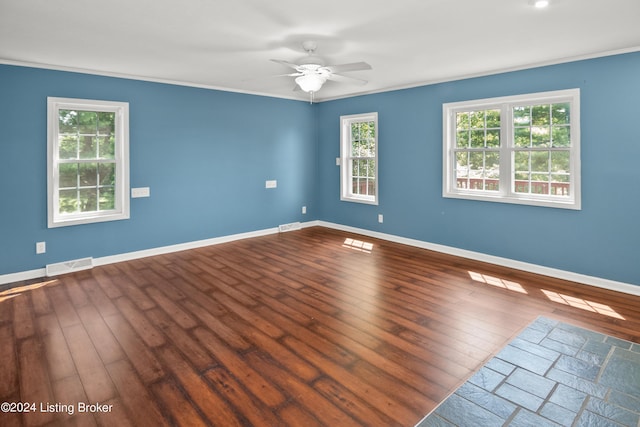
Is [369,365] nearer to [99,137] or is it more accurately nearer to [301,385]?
[301,385]

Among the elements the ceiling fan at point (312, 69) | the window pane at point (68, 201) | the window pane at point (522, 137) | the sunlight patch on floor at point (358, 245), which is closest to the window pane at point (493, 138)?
the window pane at point (522, 137)

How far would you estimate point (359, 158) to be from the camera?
6.88m

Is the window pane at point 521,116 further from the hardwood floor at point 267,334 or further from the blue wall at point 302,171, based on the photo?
the hardwood floor at point 267,334

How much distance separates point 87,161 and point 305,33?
135 inches

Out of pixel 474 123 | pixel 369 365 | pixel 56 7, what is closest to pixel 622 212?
pixel 474 123

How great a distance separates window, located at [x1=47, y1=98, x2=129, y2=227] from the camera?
4.64 metres

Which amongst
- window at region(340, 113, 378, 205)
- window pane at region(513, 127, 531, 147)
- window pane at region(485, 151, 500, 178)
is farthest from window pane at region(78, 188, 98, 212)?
window pane at region(513, 127, 531, 147)

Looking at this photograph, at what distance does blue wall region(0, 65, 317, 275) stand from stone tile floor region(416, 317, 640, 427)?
4.73 m

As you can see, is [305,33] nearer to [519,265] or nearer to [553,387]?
[553,387]

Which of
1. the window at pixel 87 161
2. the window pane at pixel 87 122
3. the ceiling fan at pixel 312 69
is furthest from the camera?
the window pane at pixel 87 122

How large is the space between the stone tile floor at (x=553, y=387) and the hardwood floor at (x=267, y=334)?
13 cm

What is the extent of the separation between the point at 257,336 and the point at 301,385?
2.54ft

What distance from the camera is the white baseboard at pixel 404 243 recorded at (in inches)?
163

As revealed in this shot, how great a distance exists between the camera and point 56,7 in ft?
9.25
